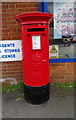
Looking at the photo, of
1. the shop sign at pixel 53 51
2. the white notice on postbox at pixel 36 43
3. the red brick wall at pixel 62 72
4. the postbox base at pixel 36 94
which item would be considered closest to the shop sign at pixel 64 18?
the shop sign at pixel 53 51

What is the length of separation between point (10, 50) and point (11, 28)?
58 cm

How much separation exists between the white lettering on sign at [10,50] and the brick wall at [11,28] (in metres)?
0.12

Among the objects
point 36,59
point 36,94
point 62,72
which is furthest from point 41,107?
point 62,72

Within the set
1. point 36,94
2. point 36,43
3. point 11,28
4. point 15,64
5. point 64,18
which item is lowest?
point 36,94

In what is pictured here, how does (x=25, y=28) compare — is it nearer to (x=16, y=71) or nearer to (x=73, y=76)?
(x=16, y=71)

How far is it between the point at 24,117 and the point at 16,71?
1.45m

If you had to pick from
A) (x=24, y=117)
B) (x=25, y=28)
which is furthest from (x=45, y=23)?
(x=24, y=117)

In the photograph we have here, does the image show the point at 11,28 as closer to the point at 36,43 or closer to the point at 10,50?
the point at 10,50

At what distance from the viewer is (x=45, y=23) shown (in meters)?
2.67

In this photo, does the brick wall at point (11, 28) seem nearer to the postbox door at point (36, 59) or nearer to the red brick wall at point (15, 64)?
the red brick wall at point (15, 64)

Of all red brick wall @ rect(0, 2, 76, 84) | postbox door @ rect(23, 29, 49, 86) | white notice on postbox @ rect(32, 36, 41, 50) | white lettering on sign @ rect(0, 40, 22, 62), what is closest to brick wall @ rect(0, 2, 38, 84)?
red brick wall @ rect(0, 2, 76, 84)

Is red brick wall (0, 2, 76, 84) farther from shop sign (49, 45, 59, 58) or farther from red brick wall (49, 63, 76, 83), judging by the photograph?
shop sign (49, 45, 59, 58)

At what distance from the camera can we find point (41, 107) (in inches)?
114

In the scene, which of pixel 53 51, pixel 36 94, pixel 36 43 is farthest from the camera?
pixel 53 51
